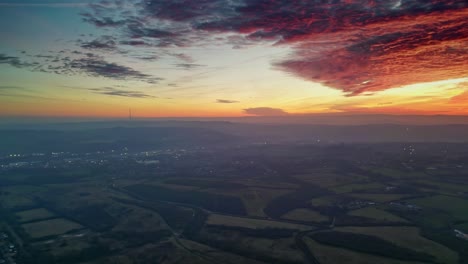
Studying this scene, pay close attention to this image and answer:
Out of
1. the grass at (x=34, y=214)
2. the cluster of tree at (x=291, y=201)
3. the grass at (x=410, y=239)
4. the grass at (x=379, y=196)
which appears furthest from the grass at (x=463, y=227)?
the grass at (x=34, y=214)

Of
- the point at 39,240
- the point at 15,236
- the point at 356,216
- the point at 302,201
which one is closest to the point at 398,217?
the point at 356,216

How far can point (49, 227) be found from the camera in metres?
110

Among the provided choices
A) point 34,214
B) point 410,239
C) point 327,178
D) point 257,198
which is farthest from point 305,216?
point 34,214

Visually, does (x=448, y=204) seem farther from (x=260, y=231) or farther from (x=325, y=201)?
(x=260, y=231)

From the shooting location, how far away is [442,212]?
11950 cm

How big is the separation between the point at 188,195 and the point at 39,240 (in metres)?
66.8

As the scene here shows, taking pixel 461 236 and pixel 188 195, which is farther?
pixel 188 195

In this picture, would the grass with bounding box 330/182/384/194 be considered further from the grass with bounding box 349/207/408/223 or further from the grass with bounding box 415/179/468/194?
the grass with bounding box 349/207/408/223

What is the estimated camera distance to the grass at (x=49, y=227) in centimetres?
10362

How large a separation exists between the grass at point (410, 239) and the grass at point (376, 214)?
821 cm

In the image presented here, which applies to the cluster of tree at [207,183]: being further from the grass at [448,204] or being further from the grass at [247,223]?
the grass at [448,204]

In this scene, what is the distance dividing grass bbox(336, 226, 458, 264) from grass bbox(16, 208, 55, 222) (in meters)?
108

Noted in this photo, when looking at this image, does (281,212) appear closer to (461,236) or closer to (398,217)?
(398,217)

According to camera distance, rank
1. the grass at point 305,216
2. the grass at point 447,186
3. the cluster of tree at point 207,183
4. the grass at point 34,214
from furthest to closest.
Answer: the cluster of tree at point 207,183, the grass at point 447,186, the grass at point 34,214, the grass at point 305,216
